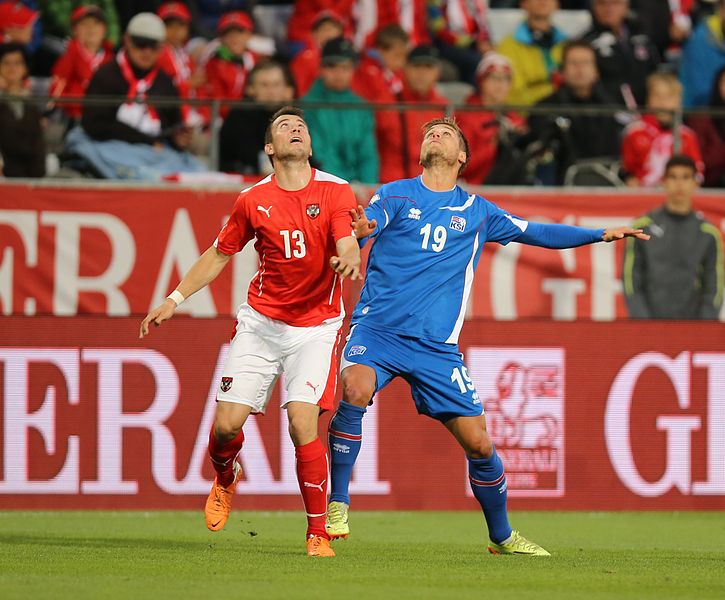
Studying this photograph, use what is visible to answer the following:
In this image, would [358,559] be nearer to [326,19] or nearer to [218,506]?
[218,506]

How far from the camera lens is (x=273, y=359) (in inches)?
323

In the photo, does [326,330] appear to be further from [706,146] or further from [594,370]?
[706,146]

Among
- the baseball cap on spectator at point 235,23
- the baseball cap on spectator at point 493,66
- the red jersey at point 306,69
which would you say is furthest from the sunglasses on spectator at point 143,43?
the baseball cap on spectator at point 493,66

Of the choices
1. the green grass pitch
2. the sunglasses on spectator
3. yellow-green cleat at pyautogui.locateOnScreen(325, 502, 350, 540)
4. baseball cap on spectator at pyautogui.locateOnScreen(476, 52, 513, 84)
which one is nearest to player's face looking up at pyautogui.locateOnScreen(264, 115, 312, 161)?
yellow-green cleat at pyautogui.locateOnScreen(325, 502, 350, 540)

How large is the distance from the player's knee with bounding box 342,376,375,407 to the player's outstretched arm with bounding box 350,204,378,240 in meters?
0.79

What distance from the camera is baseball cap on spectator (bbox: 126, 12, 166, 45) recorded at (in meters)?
13.7

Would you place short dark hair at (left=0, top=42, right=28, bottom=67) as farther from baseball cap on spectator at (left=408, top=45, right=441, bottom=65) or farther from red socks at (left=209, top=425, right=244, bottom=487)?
red socks at (left=209, top=425, right=244, bottom=487)

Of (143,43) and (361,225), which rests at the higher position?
(143,43)

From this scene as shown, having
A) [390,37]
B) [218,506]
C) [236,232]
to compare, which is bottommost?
[218,506]

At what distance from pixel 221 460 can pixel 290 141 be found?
185 centimetres

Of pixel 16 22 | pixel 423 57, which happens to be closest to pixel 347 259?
pixel 423 57

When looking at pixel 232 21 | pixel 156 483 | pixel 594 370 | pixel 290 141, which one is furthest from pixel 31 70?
pixel 290 141

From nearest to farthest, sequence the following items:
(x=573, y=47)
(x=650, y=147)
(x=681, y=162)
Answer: (x=681, y=162) < (x=650, y=147) < (x=573, y=47)

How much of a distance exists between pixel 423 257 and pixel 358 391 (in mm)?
859
